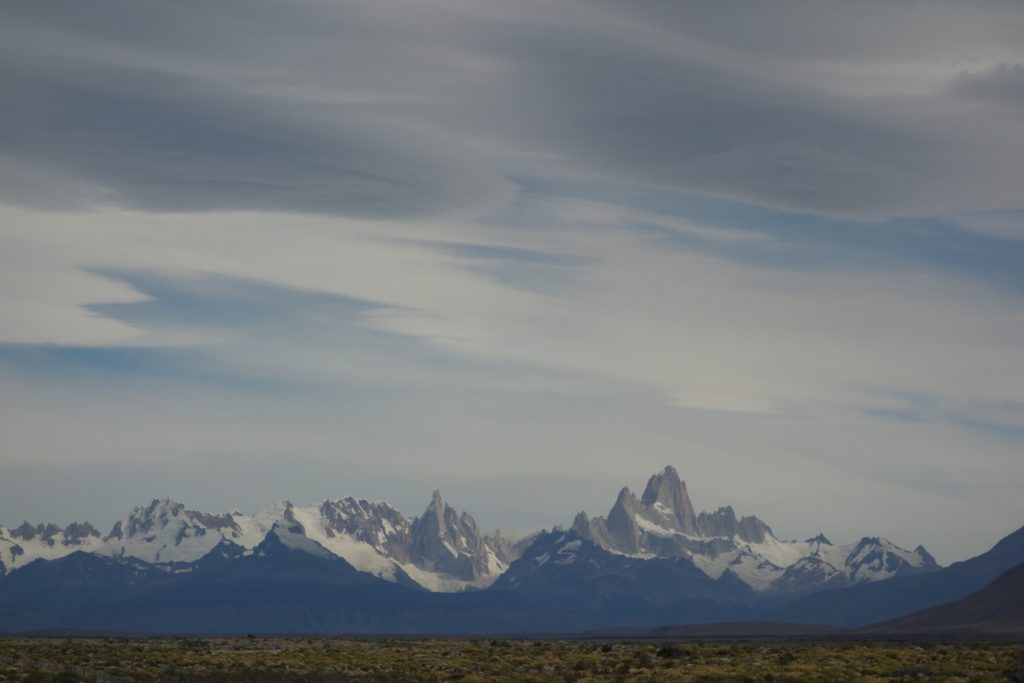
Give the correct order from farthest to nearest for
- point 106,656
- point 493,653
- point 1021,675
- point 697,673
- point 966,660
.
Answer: point 493,653
point 106,656
point 966,660
point 697,673
point 1021,675

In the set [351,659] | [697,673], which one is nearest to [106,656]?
[351,659]

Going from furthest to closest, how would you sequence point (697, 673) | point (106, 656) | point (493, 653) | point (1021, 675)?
point (493, 653), point (106, 656), point (697, 673), point (1021, 675)

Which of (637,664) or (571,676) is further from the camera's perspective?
(637,664)

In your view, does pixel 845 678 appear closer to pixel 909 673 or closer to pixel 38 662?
pixel 909 673

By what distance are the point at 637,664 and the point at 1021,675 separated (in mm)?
31811

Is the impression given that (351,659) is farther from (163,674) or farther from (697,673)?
(697,673)

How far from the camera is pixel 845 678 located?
98.8 m

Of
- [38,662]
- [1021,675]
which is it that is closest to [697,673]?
[1021,675]

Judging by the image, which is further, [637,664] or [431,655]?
[431,655]

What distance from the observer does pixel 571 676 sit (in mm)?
106812

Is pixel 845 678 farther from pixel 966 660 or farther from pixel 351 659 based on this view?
pixel 351 659

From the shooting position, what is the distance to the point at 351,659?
13662 cm

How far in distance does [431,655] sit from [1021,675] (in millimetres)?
65464

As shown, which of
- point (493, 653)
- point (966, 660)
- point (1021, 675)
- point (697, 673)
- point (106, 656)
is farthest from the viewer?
point (493, 653)
